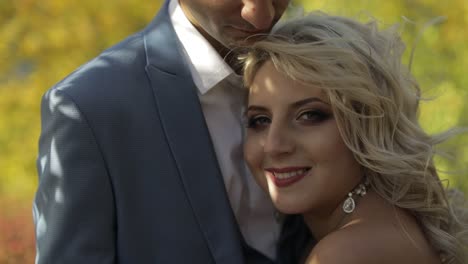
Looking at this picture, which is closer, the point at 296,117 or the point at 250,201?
the point at 296,117

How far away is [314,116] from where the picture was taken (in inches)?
115

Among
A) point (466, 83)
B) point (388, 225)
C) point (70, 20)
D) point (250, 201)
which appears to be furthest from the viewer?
point (70, 20)

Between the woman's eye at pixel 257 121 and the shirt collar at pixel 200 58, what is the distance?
17cm

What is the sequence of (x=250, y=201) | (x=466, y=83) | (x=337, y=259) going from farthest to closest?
1. (x=466, y=83)
2. (x=250, y=201)
3. (x=337, y=259)

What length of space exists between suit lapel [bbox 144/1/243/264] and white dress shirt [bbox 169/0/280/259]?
0.27 ft

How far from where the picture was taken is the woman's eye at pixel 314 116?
2.91m

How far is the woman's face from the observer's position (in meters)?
2.89

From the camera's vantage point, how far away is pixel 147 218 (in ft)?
9.53

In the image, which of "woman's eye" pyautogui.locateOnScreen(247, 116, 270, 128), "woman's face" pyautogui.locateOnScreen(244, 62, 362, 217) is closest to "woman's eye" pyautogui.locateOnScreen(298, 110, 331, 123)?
"woman's face" pyautogui.locateOnScreen(244, 62, 362, 217)

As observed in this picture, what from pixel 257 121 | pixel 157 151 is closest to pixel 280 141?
pixel 257 121

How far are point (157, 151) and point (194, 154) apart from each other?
0.13 meters

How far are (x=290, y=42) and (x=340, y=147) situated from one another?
38cm

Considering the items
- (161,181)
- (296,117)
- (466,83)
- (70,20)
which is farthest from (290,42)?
(70,20)

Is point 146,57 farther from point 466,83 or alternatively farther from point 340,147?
point 466,83
